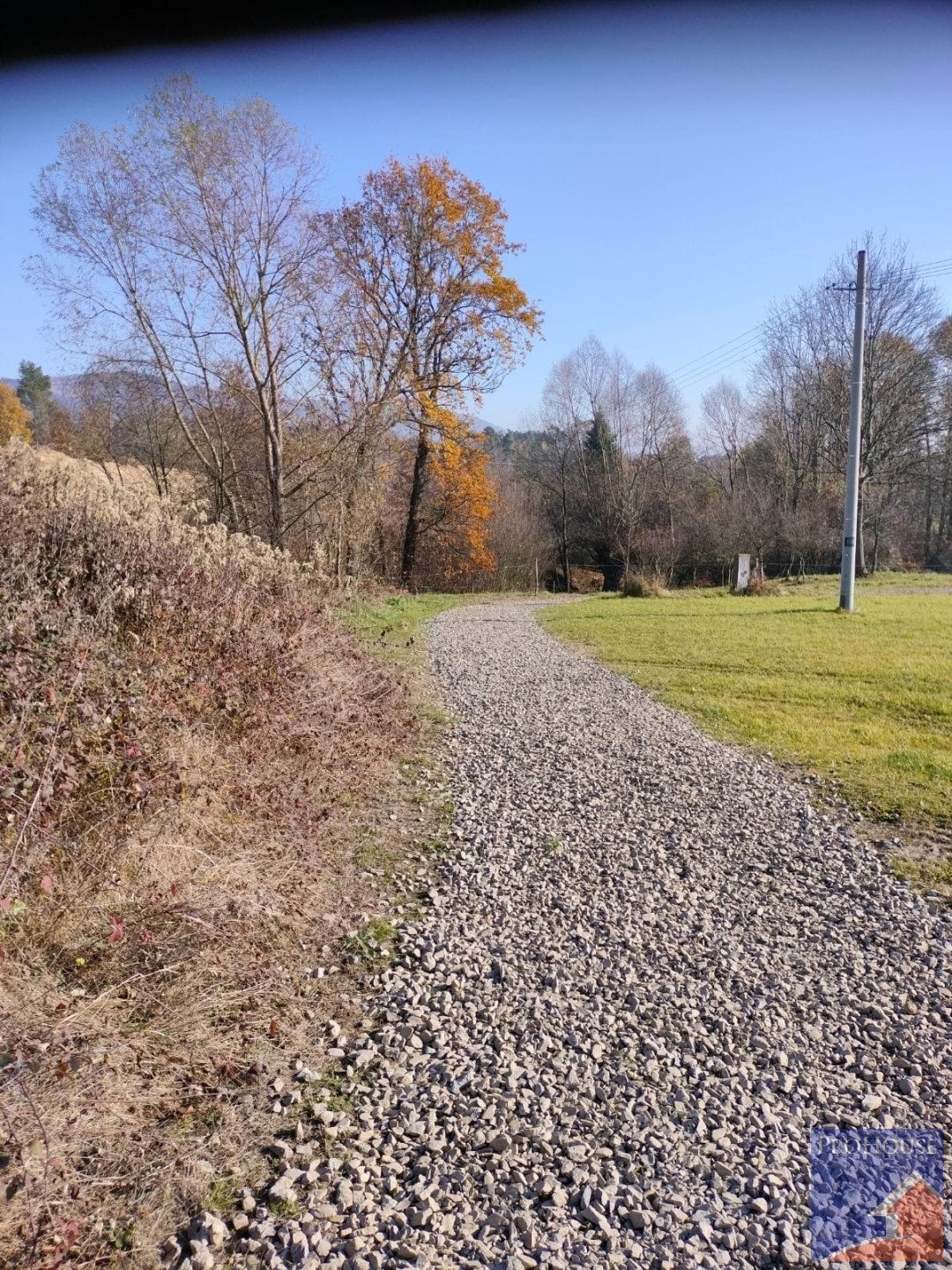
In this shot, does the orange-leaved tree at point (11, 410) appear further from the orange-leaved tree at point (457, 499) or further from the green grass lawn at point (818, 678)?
the green grass lawn at point (818, 678)

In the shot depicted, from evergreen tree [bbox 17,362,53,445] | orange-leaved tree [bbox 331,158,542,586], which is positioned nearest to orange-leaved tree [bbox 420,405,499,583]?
orange-leaved tree [bbox 331,158,542,586]

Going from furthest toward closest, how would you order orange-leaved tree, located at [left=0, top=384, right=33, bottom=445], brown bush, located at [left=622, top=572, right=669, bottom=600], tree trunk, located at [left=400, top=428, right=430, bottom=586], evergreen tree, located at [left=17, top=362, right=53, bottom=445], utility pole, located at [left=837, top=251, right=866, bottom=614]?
evergreen tree, located at [left=17, top=362, right=53, bottom=445] < orange-leaved tree, located at [left=0, top=384, right=33, bottom=445] < tree trunk, located at [left=400, top=428, right=430, bottom=586] < brown bush, located at [left=622, top=572, right=669, bottom=600] < utility pole, located at [left=837, top=251, right=866, bottom=614]

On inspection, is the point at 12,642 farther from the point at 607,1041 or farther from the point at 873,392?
the point at 873,392

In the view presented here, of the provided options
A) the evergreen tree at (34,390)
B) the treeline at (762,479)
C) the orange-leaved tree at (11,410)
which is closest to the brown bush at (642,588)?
the treeline at (762,479)

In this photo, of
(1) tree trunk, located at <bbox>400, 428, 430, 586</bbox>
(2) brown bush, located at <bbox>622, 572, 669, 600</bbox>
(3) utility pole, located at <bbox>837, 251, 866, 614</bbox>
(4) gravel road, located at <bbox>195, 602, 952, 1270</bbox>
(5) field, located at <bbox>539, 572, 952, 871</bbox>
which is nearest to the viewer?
(4) gravel road, located at <bbox>195, 602, 952, 1270</bbox>

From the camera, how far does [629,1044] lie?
→ 2.95 meters

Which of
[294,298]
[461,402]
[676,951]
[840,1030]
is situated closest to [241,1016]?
[676,951]

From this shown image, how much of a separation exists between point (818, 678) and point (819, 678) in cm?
1

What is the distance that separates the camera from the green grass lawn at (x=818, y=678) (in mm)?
6393

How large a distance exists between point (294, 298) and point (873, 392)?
92.8ft

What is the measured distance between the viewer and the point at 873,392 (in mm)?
32812

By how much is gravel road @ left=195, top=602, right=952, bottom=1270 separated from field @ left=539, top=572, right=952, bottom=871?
4.02 feet

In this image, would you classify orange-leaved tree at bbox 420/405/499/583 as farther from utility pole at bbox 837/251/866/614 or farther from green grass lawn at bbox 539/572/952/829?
utility pole at bbox 837/251/866/614

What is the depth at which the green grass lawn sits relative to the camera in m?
6.39
